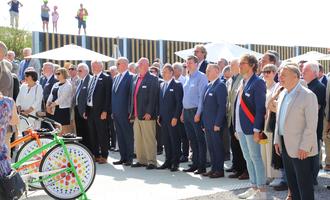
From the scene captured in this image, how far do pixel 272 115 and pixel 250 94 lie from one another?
0.49 meters

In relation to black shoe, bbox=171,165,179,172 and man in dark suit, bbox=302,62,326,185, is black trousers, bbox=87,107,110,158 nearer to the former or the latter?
black shoe, bbox=171,165,179,172

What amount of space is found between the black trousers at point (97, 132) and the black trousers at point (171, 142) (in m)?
1.41

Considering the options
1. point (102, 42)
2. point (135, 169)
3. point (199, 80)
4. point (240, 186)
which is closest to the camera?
point (240, 186)

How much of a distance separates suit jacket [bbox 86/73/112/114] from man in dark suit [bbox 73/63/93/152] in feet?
0.57

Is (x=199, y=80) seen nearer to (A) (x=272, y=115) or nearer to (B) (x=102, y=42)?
(A) (x=272, y=115)

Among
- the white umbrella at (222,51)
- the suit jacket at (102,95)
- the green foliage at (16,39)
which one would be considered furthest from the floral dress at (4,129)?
the green foliage at (16,39)

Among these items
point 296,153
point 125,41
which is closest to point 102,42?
point 125,41

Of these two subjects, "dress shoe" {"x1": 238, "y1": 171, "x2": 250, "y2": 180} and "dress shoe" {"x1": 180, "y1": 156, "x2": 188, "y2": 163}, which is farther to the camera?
"dress shoe" {"x1": 180, "y1": 156, "x2": 188, "y2": 163}

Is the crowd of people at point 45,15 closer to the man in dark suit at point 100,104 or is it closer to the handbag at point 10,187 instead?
the man in dark suit at point 100,104

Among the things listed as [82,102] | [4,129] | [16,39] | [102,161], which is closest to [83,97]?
[82,102]

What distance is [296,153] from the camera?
5641 mm

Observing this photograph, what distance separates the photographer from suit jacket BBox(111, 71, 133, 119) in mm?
10016

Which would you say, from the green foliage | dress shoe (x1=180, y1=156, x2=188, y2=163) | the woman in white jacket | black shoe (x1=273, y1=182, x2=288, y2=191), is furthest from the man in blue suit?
the green foliage

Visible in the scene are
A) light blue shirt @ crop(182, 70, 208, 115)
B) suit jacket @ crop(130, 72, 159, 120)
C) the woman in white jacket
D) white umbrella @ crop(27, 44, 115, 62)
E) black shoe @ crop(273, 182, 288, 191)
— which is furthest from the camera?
white umbrella @ crop(27, 44, 115, 62)
